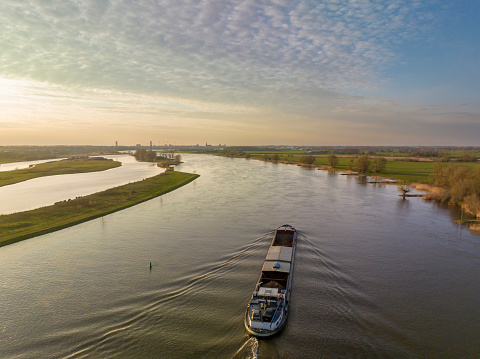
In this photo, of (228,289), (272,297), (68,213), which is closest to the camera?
(272,297)

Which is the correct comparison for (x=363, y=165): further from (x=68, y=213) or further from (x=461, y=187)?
(x=68, y=213)

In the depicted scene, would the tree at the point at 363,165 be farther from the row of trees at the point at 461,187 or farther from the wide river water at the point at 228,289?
the wide river water at the point at 228,289

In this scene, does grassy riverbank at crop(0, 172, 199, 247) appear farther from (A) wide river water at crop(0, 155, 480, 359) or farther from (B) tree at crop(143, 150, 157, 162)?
(B) tree at crop(143, 150, 157, 162)

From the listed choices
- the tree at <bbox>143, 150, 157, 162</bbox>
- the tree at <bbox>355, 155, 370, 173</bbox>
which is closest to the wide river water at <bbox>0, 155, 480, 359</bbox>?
the tree at <bbox>355, 155, 370, 173</bbox>

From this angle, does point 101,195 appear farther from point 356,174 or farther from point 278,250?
point 356,174

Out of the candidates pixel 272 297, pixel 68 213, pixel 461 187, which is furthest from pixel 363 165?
pixel 272 297

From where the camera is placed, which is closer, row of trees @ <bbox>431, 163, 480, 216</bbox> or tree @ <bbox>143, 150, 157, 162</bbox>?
row of trees @ <bbox>431, 163, 480, 216</bbox>

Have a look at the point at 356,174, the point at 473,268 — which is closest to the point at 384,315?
the point at 473,268
